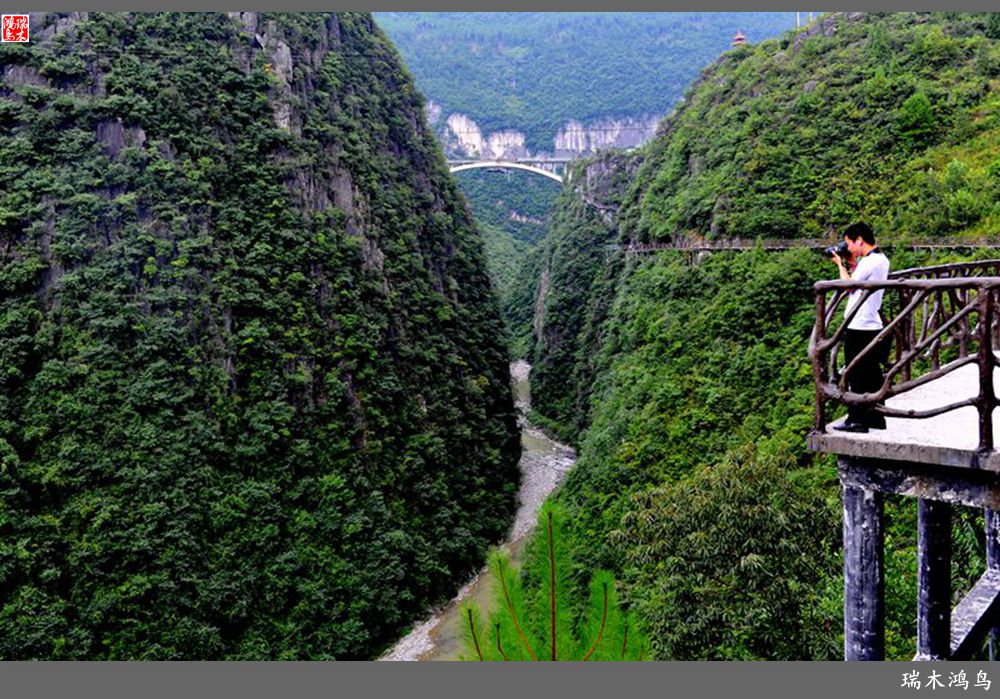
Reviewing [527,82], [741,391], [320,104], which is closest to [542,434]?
[320,104]

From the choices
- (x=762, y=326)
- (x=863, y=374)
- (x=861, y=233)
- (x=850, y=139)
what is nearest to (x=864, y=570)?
(x=863, y=374)

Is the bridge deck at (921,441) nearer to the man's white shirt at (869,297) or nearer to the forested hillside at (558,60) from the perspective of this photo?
the man's white shirt at (869,297)

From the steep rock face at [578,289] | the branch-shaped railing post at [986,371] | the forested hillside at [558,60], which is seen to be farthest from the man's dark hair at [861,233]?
the forested hillside at [558,60]

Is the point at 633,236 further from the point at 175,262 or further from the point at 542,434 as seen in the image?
the point at 175,262

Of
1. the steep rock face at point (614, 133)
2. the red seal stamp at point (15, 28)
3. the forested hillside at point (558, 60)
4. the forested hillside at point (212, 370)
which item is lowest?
the forested hillside at point (212, 370)

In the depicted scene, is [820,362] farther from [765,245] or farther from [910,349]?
[765,245]
